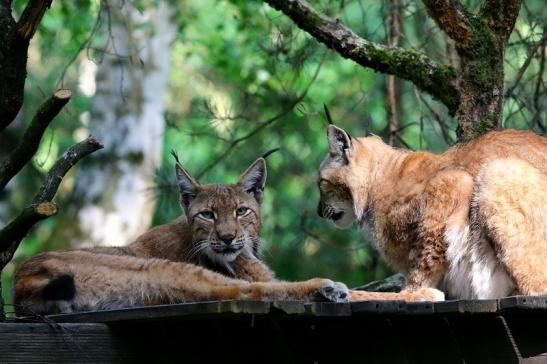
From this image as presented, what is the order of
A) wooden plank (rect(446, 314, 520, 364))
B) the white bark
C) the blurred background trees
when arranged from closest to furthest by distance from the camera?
wooden plank (rect(446, 314, 520, 364)) < the blurred background trees < the white bark

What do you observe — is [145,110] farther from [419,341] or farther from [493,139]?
[419,341]

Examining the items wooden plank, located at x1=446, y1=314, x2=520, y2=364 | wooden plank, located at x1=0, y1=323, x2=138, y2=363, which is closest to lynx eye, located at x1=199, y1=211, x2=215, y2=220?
wooden plank, located at x1=0, y1=323, x2=138, y2=363

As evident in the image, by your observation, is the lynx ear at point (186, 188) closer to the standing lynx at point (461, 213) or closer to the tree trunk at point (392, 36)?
the standing lynx at point (461, 213)

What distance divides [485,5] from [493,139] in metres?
1.15

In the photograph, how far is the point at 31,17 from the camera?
16.0 ft

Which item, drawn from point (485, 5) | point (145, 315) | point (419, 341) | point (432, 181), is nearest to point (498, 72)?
point (485, 5)

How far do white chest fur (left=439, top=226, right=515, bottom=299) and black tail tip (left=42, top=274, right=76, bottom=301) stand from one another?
7.36 feet

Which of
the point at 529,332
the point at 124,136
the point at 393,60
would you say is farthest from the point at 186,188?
the point at 124,136

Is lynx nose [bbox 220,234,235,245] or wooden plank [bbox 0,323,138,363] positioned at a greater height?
lynx nose [bbox 220,234,235,245]

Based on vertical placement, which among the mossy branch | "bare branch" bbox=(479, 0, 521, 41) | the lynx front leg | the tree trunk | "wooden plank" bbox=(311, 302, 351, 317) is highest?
the tree trunk

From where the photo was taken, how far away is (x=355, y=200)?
271 inches

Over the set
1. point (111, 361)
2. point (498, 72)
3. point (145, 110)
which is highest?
point (145, 110)

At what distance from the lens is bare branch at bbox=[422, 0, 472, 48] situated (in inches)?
262

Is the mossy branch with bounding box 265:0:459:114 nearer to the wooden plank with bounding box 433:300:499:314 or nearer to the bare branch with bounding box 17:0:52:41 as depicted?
the bare branch with bounding box 17:0:52:41
